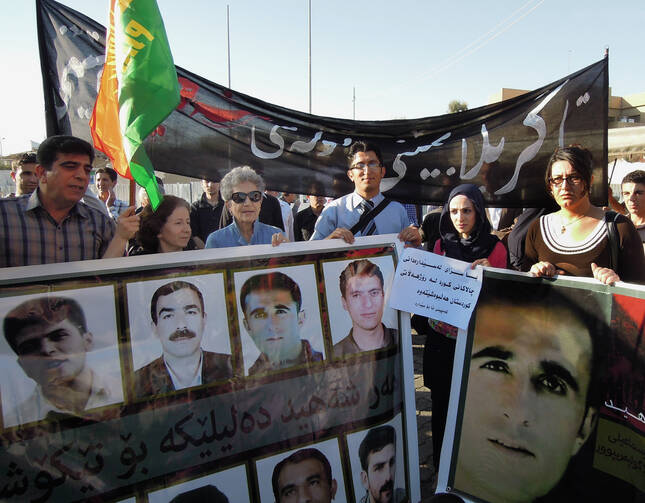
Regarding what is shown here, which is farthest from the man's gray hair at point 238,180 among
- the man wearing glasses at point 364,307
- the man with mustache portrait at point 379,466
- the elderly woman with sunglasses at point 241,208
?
the man with mustache portrait at point 379,466

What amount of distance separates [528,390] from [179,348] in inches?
61.0

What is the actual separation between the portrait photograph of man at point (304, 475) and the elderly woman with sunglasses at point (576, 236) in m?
1.27

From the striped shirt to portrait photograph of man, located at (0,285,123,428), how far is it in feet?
2.08

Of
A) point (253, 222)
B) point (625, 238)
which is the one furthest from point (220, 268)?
point (625, 238)

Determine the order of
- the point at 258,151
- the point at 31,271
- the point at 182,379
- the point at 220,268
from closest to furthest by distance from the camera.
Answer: the point at 31,271 < the point at 182,379 < the point at 220,268 < the point at 258,151

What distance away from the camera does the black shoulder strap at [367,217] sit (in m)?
2.69

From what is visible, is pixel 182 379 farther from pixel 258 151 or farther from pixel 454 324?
pixel 258 151

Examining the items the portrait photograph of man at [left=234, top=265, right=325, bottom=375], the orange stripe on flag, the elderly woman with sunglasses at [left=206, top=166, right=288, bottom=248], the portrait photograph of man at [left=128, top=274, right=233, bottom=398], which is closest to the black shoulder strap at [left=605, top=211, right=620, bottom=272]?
the portrait photograph of man at [left=234, top=265, right=325, bottom=375]

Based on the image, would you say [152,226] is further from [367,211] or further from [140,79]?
[367,211]

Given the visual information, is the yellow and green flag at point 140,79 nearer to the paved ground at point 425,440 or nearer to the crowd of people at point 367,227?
the crowd of people at point 367,227

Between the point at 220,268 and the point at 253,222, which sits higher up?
the point at 253,222

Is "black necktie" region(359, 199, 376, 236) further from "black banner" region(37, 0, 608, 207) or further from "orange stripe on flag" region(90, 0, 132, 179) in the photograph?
"orange stripe on flag" region(90, 0, 132, 179)

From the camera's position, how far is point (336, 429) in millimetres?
1960

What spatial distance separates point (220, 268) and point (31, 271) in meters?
0.67
